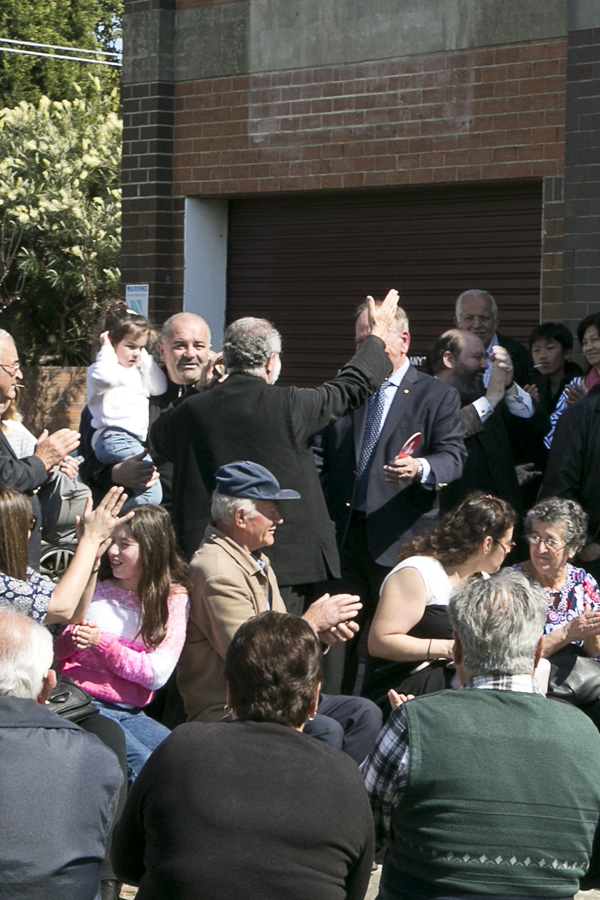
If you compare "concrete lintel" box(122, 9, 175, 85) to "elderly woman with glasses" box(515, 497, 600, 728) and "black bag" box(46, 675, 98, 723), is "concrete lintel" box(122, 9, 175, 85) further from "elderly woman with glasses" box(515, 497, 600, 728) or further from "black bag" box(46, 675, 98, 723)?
"black bag" box(46, 675, 98, 723)

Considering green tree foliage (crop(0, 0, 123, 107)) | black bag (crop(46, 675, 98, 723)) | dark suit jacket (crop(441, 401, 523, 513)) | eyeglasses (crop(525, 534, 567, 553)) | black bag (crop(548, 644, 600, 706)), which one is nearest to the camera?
black bag (crop(46, 675, 98, 723))

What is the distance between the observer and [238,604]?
482 centimetres

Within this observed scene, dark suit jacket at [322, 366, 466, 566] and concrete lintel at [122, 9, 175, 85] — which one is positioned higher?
concrete lintel at [122, 9, 175, 85]

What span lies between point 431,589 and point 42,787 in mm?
2275

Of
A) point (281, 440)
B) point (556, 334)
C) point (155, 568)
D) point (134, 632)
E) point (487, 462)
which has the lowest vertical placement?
point (134, 632)

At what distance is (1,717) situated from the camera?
10.4ft

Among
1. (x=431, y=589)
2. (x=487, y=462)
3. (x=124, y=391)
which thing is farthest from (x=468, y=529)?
(x=124, y=391)

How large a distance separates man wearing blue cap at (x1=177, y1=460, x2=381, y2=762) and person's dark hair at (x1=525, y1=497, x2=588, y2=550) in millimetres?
1055

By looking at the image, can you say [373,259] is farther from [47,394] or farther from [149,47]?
[47,394]

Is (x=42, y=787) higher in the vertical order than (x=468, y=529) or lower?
lower

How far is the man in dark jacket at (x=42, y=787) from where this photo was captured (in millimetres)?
3059

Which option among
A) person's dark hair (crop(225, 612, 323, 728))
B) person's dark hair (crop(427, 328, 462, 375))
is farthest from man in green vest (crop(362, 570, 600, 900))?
person's dark hair (crop(427, 328, 462, 375))

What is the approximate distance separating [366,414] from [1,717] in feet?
11.1

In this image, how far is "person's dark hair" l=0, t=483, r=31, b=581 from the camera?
4.55m
